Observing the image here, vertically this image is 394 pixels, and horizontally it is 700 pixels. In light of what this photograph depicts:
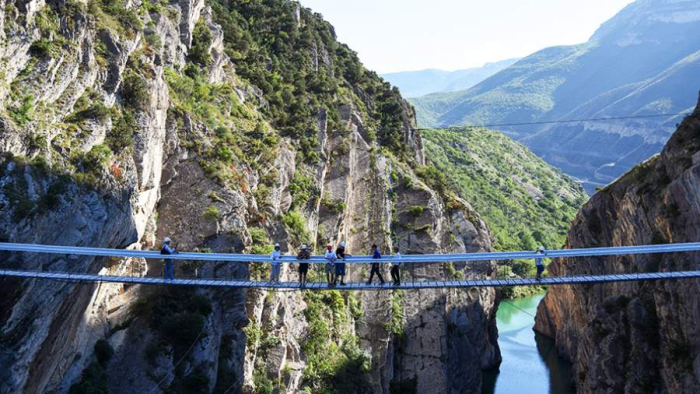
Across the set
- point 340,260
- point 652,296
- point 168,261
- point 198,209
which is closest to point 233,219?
point 198,209

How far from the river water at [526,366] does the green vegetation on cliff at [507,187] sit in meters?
20.1

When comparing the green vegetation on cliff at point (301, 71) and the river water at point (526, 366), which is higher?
the green vegetation on cliff at point (301, 71)

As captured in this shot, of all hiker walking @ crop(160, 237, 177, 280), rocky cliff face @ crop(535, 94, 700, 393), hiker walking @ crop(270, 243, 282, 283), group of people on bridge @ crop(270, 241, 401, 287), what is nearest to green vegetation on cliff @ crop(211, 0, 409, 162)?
rocky cliff face @ crop(535, 94, 700, 393)

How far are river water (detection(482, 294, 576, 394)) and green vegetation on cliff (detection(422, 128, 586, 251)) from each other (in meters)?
20.1

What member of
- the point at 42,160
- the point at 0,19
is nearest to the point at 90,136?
the point at 42,160

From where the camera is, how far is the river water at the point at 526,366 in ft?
148

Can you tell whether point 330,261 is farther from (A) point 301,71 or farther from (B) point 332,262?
(A) point 301,71

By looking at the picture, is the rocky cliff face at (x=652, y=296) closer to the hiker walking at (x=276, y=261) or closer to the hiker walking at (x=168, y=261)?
the hiker walking at (x=276, y=261)

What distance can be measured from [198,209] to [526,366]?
34344mm

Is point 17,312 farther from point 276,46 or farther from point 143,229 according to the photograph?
point 276,46

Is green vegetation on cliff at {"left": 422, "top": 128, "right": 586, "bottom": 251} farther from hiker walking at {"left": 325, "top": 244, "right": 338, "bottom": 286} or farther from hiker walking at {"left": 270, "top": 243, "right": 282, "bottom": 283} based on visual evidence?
hiker walking at {"left": 270, "top": 243, "right": 282, "bottom": 283}

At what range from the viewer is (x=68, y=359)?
19797mm

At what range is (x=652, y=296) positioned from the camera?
27.6 metres

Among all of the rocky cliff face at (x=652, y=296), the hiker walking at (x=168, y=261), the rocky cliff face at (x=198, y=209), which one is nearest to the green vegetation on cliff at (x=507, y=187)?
the rocky cliff face at (x=198, y=209)
